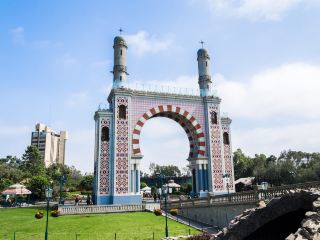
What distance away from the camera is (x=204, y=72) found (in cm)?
3678

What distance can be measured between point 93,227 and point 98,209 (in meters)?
6.48

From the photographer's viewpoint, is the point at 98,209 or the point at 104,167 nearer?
the point at 98,209

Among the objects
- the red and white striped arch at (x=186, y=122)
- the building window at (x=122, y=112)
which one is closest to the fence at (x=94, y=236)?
the building window at (x=122, y=112)

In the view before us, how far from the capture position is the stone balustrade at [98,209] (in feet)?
87.4

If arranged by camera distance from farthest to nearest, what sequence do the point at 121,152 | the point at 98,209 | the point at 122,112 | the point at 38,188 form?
the point at 38,188
the point at 122,112
the point at 121,152
the point at 98,209

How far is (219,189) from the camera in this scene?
1334 inches

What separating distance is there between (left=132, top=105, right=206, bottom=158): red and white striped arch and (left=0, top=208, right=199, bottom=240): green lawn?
10821mm

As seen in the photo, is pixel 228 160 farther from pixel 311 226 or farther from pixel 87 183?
pixel 87 183

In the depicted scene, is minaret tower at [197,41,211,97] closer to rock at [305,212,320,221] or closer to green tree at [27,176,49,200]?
green tree at [27,176,49,200]

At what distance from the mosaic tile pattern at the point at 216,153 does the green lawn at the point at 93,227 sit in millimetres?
10665

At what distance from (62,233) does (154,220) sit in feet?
22.4

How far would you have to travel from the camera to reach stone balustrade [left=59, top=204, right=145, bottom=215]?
26641mm

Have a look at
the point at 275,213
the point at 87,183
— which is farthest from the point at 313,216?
the point at 87,183

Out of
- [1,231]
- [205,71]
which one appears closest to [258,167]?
[205,71]
